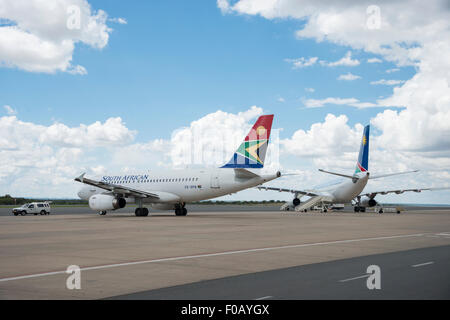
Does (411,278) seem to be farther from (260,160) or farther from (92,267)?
(260,160)

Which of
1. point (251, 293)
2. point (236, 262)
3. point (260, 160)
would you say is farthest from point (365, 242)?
point (260, 160)

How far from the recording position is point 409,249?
1527 cm

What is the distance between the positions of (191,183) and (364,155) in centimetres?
2712

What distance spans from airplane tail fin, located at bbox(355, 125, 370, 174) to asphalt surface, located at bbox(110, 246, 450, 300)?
4702 cm

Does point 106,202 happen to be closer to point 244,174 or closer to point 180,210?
point 180,210

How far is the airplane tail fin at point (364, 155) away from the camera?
5747 centimetres

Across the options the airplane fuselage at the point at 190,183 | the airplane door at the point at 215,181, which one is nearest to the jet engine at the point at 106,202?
the airplane fuselage at the point at 190,183

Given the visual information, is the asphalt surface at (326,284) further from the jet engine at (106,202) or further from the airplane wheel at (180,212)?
the airplane wheel at (180,212)

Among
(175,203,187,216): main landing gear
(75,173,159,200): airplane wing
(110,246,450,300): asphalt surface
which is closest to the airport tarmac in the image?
(110,246,450,300): asphalt surface

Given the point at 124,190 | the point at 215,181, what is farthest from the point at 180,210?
the point at 215,181

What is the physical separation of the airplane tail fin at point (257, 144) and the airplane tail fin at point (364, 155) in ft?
82.2

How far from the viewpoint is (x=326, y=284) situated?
8914 millimetres

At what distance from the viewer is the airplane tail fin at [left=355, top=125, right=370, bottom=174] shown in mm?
57469
